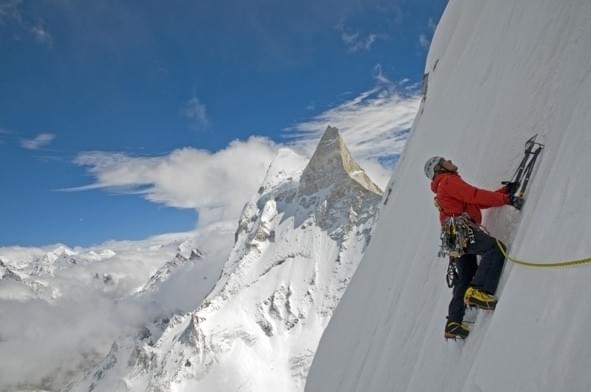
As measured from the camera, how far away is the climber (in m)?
5.45

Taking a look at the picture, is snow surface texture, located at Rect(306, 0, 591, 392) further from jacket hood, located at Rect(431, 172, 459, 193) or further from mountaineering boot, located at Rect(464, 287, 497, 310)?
jacket hood, located at Rect(431, 172, 459, 193)

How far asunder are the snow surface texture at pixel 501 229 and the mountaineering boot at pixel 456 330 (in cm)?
11

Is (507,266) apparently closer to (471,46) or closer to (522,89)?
(522,89)

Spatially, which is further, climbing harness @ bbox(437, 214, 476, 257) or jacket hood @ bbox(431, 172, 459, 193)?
jacket hood @ bbox(431, 172, 459, 193)

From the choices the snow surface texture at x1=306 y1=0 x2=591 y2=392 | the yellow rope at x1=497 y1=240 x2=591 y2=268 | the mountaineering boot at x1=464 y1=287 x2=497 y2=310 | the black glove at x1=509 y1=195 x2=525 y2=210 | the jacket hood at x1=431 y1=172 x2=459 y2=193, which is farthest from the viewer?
the jacket hood at x1=431 y1=172 x2=459 y2=193

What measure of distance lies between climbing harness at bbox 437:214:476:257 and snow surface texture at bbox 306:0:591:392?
504mm

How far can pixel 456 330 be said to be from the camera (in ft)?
19.2

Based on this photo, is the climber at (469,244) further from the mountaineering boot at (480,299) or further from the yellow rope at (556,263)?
the yellow rope at (556,263)

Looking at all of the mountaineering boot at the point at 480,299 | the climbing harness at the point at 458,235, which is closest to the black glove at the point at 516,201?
the climbing harness at the point at 458,235

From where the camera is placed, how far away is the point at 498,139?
7.35m

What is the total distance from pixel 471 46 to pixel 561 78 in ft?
21.2

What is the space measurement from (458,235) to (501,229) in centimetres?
65

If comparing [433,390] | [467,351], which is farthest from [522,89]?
[433,390]

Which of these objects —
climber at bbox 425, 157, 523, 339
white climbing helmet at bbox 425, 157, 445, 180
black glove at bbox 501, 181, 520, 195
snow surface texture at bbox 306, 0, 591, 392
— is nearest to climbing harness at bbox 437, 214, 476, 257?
climber at bbox 425, 157, 523, 339
